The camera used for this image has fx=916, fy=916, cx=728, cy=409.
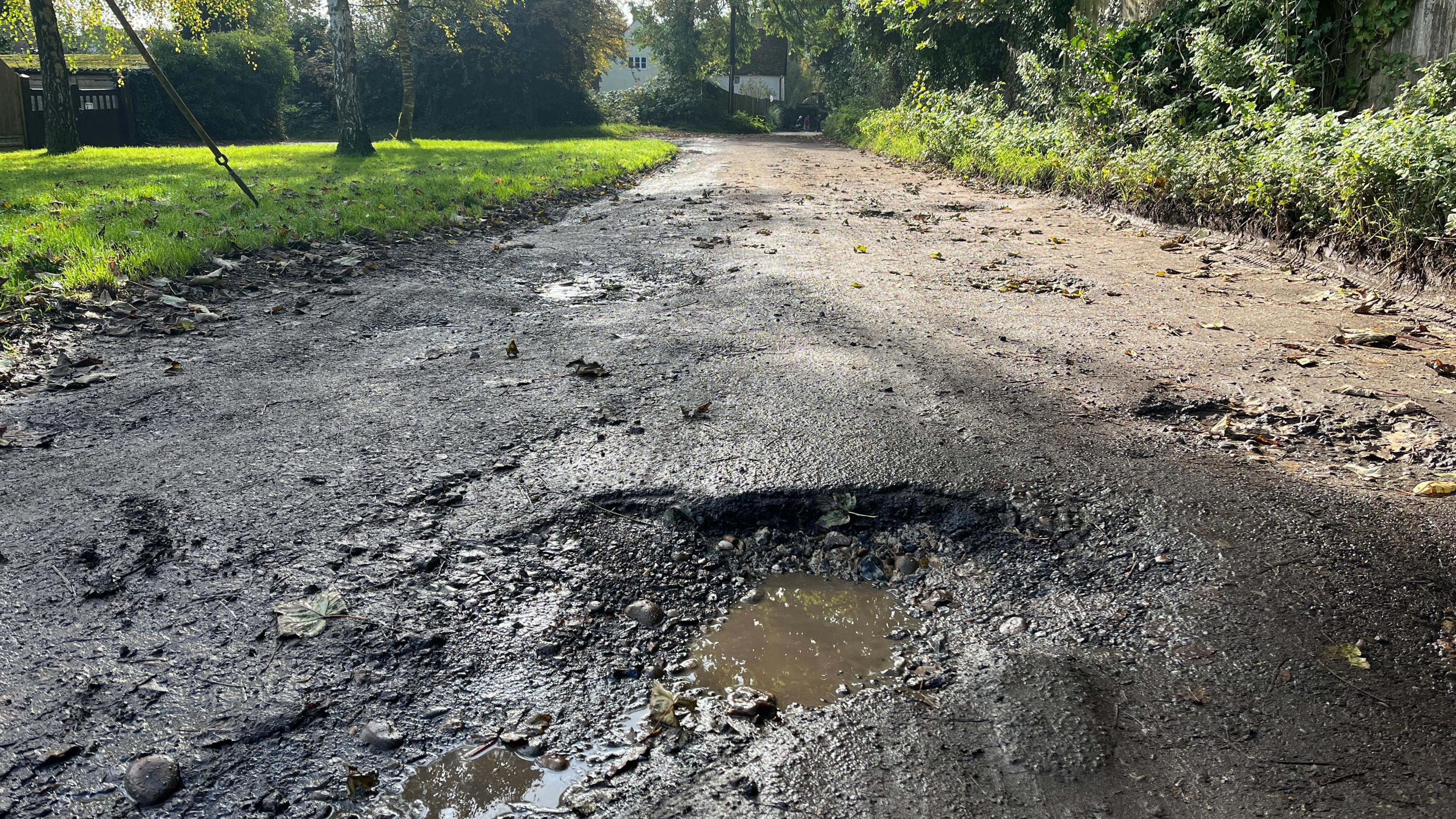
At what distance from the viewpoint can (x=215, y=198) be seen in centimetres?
969

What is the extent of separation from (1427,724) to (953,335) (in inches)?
123

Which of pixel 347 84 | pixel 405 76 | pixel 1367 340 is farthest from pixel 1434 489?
pixel 405 76

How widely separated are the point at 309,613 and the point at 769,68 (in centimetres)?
8295

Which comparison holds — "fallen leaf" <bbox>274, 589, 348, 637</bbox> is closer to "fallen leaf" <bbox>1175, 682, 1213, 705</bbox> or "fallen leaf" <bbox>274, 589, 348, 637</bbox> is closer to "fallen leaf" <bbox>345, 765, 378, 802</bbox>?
"fallen leaf" <bbox>345, 765, 378, 802</bbox>

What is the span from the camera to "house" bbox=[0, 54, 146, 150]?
808 inches

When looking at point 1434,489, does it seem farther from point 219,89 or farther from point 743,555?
point 219,89

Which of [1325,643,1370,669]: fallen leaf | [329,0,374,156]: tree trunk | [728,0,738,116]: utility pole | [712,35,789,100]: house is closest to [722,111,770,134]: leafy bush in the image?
[728,0,738,116]: utility pole

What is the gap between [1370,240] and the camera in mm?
5773

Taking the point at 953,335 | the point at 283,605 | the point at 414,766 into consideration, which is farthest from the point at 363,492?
the point at 953,335

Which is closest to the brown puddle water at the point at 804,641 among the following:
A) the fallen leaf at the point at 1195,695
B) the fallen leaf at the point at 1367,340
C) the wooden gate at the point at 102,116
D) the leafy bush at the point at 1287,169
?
the fallen leaf at the point at 1195,695

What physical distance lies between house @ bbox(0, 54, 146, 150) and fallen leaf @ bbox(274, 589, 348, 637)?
23207 mm

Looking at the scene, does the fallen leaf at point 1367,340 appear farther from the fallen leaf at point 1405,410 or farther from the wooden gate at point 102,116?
the wooden gate at point 102,116

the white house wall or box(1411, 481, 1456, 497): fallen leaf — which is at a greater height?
the white house wall

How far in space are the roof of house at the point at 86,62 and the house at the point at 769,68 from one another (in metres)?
55.1
